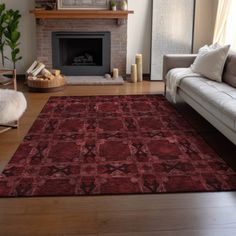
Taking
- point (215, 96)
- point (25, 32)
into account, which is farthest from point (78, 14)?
point (215, 96)

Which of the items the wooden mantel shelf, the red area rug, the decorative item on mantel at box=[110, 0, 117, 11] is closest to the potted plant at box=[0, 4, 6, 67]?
the wooden mantel shelf

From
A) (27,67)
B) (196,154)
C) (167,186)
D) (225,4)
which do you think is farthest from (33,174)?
(225,4)

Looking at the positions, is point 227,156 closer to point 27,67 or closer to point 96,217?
point 96,217

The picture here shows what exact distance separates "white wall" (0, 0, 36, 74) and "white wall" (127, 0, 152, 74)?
1615 mm

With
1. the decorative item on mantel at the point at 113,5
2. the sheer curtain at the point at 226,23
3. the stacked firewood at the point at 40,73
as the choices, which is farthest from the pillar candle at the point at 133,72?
the sheer curtain at the point at 226,23

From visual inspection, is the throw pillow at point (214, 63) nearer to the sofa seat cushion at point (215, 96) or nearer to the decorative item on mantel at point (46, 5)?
the sofa seat cushion at point (215, 96)

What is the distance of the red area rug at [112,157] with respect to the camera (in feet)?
8.61

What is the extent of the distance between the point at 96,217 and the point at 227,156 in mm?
1442

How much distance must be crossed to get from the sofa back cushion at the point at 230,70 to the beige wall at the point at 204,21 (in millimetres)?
1970

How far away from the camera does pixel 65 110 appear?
451 cm

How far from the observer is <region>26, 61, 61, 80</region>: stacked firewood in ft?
18.1

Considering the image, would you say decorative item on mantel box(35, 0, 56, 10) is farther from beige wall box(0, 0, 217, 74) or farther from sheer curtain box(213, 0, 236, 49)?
sheer curtain box(213, 0, 236, 49)

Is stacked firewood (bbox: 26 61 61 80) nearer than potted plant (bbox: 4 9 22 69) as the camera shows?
Yes

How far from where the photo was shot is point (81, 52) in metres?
6.46
